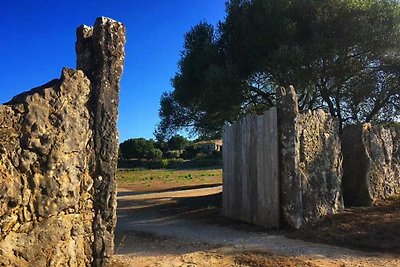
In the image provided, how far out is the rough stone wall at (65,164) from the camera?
15.3ft

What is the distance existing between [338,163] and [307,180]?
1758mm

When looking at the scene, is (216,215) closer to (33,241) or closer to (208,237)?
(208,237)

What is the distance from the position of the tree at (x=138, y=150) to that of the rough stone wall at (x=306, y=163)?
42.0 m

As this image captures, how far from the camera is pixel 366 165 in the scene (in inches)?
485

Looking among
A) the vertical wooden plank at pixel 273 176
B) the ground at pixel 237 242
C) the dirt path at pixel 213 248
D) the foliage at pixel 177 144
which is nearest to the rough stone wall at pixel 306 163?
the vertical wooden plank at pixel 273 176

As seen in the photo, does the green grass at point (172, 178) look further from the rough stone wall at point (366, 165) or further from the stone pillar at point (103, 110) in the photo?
the stone pillar at point (103, 110)

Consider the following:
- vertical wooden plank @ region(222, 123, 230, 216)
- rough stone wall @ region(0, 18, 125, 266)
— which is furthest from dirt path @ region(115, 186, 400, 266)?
rough stone wall @ region(0, 18, 125, 266)

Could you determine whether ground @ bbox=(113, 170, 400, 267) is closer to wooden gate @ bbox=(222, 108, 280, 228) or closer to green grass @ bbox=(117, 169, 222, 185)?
wooden gate @ bbox=(222, 108, 280, 228)

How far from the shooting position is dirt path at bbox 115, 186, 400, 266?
23.5ft

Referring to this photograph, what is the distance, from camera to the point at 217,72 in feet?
49.2

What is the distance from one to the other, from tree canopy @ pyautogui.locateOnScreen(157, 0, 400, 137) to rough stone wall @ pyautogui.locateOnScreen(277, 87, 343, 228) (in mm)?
3652

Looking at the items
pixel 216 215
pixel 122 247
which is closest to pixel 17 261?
pixel 122 247

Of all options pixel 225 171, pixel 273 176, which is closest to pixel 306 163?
pixel 273 176

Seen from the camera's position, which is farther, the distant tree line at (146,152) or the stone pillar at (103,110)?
the distant tree line at (146,152)
